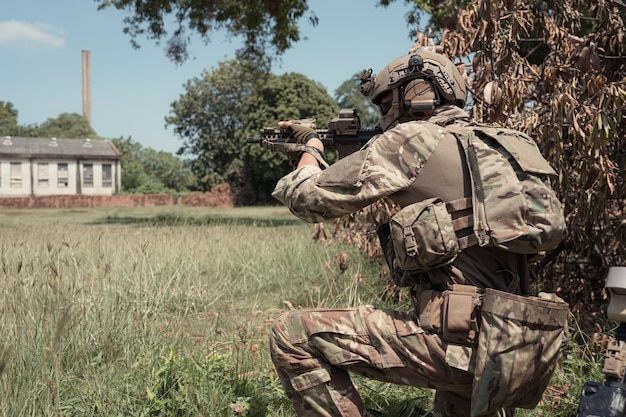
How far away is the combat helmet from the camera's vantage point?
2.82 meters

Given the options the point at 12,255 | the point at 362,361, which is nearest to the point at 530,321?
the point at 362,361

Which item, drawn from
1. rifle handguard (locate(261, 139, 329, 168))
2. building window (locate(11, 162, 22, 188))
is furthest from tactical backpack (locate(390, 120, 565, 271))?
building window (locate(11, 162, 22, 188))

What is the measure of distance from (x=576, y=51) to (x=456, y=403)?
255 cm

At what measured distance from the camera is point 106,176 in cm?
5266

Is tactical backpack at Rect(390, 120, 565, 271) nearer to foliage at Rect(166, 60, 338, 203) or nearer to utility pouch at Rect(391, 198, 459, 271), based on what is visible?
utility pouch at Rect(391, 198, 459, 271)

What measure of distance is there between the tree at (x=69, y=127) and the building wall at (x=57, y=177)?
15.6m

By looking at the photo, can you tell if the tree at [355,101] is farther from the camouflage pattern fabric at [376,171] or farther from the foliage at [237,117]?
the camouflage pattern fabric at [376,171]

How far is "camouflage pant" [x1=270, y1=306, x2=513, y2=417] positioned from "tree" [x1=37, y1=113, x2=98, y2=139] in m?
67.4

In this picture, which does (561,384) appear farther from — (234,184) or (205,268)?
(234,184)

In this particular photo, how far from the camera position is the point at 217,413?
3389mm

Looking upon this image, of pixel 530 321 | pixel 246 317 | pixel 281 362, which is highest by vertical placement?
pixel 530 321

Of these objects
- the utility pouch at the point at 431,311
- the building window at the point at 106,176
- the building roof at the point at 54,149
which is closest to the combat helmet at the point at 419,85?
the utility pouch at the point at 431,311

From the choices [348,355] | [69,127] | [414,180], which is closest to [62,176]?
[69,127]

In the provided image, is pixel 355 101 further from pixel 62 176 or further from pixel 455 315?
A: pixel 455 315
